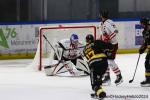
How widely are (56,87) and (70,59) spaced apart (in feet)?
4.81

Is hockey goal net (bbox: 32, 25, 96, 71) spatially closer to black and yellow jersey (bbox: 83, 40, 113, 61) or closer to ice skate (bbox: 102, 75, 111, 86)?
ice skate (bbox: 102, 75, 111, 86)

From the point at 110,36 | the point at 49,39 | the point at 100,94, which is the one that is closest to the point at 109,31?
the point at 110,36

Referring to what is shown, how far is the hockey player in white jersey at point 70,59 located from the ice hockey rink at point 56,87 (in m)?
0.23

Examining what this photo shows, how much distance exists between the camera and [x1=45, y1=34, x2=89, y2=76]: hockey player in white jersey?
9.23m

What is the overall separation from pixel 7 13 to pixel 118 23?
3029mm

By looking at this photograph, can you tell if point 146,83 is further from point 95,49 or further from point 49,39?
point 49,39

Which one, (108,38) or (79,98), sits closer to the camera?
(79,98)

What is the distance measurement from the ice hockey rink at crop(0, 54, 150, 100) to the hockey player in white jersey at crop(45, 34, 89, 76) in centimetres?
23

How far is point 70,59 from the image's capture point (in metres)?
9.33

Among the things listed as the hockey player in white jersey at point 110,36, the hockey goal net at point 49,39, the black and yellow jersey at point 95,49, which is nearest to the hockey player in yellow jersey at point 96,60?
the black and yellow jersey at point 95,49

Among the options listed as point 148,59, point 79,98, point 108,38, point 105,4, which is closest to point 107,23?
point 108,38

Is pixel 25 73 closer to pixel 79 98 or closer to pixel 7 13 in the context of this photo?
pixel 79 98

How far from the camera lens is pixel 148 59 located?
25.2 feet

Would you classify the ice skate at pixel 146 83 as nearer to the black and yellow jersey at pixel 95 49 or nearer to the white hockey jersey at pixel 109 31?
the white hockey jersey at pixel 109 31
